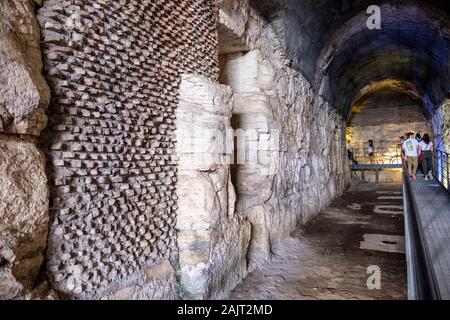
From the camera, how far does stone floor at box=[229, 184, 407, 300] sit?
356 cm

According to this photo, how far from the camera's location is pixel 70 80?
207cm

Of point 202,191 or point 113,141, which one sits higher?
point 113,141

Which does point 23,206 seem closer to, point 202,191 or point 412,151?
point 202,191

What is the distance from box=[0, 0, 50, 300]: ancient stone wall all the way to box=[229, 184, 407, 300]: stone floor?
7.85 feet

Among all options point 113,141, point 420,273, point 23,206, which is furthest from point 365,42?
point 23,206

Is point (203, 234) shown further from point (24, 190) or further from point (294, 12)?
point (294, 12)

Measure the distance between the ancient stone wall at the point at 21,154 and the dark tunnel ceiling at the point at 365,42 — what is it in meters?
3.87

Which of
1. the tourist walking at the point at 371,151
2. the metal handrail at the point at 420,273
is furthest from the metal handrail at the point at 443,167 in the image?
the metal handrail at the point at 420,273

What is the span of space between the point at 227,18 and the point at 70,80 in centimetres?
273

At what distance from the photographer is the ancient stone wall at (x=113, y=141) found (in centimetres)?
201

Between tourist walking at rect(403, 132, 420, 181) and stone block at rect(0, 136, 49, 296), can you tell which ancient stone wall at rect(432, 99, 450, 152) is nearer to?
tourist walking at rect(403, 132, 420, 181)

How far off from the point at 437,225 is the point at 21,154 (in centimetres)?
570

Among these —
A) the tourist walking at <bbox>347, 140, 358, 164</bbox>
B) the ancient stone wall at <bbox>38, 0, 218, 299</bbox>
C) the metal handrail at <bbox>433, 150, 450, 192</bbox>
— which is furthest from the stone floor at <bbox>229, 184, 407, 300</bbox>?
the tourist walking at <bbox>347, 140, 358, 164</bbox>

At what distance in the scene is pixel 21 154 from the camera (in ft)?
5.74
